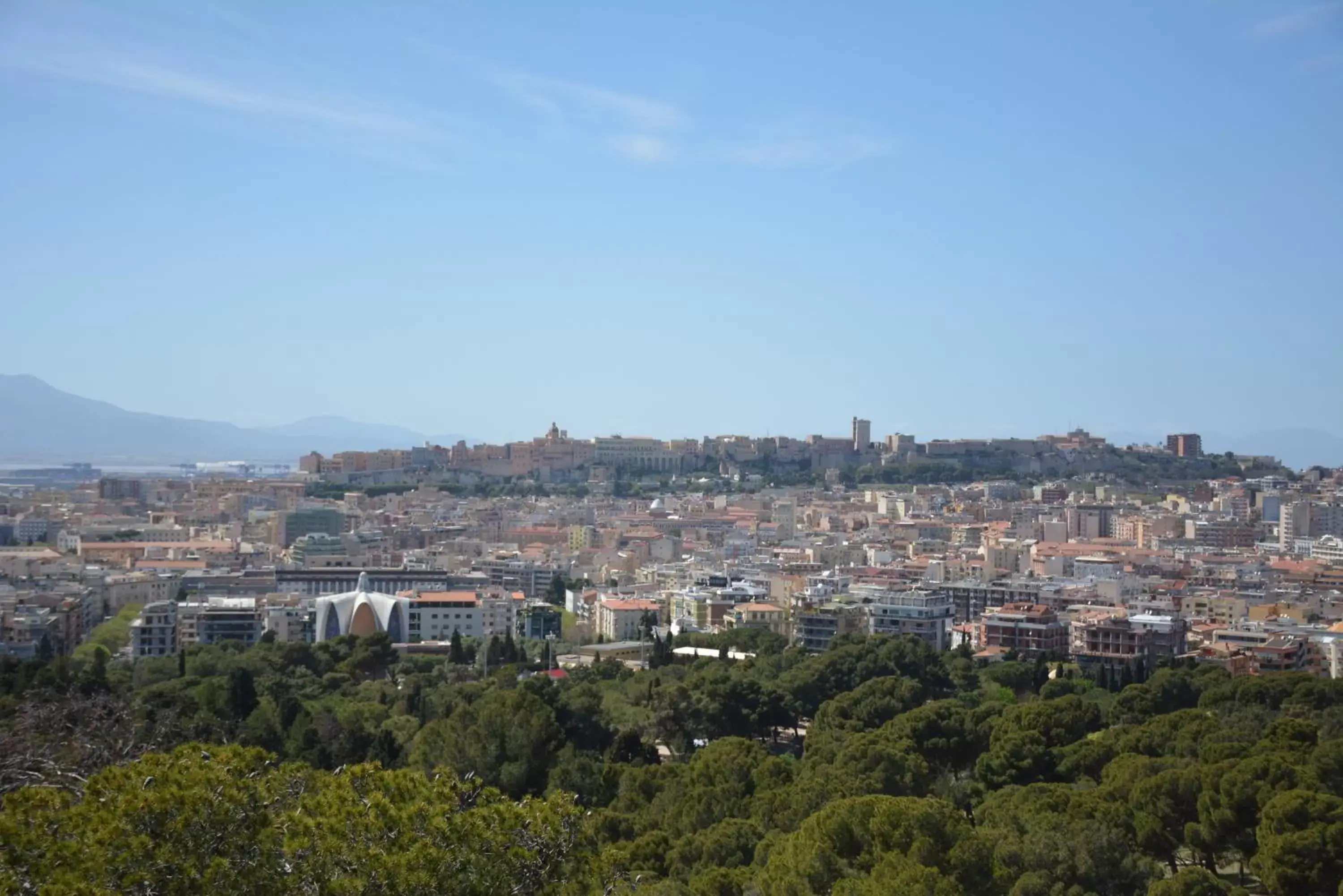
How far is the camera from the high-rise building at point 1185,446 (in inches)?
2835

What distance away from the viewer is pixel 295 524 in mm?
48000

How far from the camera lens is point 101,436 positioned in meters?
149

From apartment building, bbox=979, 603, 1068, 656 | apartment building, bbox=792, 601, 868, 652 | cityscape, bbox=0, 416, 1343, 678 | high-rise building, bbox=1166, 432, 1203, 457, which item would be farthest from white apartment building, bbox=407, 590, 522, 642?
high-rise building, bbox=1166, 432, 1203, 457

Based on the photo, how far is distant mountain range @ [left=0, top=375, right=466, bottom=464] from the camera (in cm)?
13738

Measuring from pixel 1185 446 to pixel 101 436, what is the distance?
104014mm

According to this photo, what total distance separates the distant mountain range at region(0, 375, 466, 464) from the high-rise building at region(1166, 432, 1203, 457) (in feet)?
259

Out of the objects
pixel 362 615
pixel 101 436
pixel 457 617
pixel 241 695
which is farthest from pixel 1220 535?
pixel 101 436

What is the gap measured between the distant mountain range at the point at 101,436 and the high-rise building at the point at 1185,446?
79.1 metres

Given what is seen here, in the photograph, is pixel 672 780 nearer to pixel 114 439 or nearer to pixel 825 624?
pixel 825 624

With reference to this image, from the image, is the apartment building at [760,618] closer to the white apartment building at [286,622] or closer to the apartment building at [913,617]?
the apartment building at [913,617]

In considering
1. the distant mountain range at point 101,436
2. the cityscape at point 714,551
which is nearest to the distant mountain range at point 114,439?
the distant mountain range at point 101,436

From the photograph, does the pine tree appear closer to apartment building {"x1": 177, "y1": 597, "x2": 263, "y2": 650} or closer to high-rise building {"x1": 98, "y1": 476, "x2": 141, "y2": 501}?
apartment building {"x1": 177, "y1": 597, "x2": 263, "y2": 650}

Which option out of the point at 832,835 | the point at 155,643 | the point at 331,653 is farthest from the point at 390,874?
the point at 155,643

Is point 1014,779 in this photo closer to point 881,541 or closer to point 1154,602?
point 1154,602
